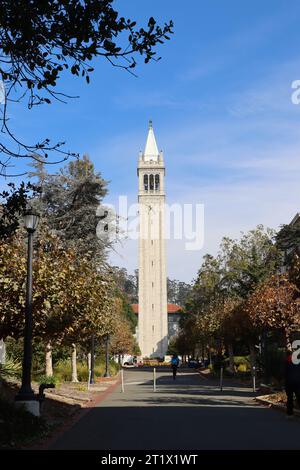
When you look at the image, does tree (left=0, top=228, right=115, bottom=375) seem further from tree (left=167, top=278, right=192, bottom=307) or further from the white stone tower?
tree (left=167, top=278, right=192, bottom=307)

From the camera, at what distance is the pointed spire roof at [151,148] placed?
11138 centimetres

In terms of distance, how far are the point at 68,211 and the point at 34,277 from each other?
1227 centimetres

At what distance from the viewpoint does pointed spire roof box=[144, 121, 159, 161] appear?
111 m

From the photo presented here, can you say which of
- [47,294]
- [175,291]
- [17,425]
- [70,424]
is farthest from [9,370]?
[175,291]

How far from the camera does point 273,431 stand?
13.0 metres

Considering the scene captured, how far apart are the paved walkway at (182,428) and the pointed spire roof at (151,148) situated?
9312 centimetres

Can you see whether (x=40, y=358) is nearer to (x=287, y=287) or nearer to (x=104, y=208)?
(x=104, y=208)

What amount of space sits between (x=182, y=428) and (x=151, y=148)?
333 feet

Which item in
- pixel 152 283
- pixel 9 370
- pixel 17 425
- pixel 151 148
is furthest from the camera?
pixel 151 148

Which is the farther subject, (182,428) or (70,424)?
(70,424)

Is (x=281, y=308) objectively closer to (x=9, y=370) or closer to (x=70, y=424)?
(x=9, y=370)

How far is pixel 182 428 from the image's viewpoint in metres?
13.5

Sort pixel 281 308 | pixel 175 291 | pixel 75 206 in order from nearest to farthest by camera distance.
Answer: pixel 281 308
pixel 75 206
pixel 175 291
